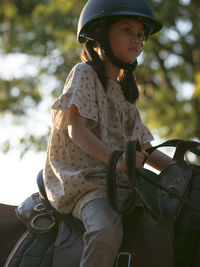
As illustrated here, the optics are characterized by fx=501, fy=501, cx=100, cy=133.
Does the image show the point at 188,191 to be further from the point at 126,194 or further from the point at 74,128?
the point at 74,128

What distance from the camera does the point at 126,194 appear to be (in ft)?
10.7

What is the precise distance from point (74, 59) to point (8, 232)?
299 inches

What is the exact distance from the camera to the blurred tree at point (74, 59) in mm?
10969

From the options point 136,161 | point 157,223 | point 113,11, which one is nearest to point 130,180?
point 136,161

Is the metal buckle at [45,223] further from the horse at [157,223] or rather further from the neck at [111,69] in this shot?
the neck at [111,69]

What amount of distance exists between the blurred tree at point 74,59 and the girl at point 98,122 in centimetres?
563

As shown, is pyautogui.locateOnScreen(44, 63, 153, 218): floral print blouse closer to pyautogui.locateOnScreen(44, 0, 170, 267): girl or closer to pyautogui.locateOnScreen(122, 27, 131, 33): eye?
pyautogui.locateOnScreen(44, 0, 170, 267): girl

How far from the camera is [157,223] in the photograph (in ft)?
9.66

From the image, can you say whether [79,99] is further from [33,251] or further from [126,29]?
[33,251]

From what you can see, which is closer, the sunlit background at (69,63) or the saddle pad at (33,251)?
the saddle pad at (33,251)

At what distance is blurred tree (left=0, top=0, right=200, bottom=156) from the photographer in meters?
11.0

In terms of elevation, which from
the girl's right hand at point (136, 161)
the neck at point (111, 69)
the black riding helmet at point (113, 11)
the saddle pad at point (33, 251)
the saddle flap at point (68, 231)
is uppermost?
the black riding helmet at point (113, 11)

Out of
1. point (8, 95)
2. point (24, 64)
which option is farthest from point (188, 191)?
point (8, 95)

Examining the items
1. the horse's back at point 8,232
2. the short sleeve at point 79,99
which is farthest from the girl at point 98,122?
the horse's back at point 8,232
